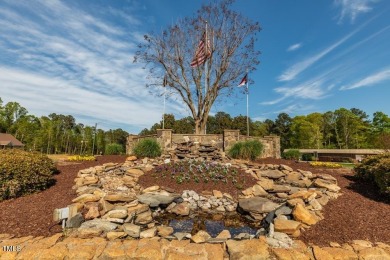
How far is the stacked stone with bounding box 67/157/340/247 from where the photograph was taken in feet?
16.3

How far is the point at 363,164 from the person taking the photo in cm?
884

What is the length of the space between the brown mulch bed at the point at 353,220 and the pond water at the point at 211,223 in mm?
1428

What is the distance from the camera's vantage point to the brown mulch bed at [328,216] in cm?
477

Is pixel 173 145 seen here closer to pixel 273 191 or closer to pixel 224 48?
pixel 273 191

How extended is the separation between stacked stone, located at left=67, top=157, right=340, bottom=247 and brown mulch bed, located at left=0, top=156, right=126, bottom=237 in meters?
0.39

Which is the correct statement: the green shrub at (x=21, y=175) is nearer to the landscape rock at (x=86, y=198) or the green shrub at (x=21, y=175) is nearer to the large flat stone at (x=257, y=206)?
the landscape rock at (x=86, y=198)

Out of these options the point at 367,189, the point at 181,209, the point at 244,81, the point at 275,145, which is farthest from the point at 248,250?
the point at 244,81

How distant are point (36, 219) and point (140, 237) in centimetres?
245

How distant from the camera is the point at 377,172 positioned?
23.9ft

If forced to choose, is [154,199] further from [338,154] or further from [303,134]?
[303,134]

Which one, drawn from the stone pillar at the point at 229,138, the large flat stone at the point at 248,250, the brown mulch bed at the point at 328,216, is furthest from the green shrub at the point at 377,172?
the stone pillar at the point at 229,138

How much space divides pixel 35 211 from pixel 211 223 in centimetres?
432

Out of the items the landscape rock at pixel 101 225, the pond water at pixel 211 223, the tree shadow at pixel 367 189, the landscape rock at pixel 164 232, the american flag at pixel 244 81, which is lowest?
the pond water at pixel 211 223

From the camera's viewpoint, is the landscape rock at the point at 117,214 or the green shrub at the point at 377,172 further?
the green shrub at the point at 377,172
